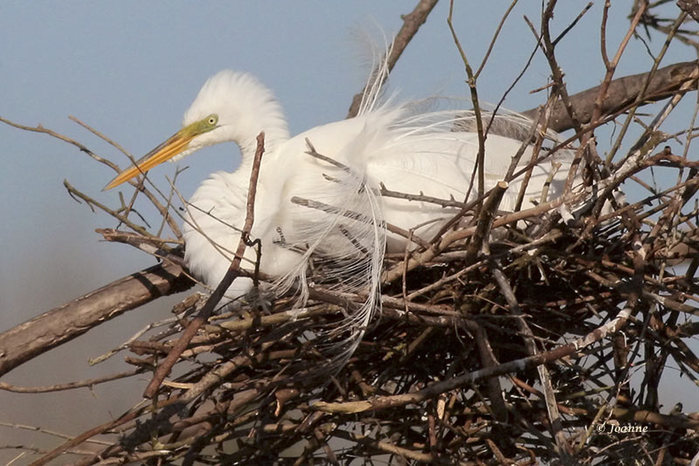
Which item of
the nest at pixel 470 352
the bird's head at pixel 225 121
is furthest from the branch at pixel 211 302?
the bird's head at pixel 225 121

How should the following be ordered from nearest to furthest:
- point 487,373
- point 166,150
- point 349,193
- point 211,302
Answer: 1. point 211,302
2. point 487,373
3. point 349,193
4. point 166,150

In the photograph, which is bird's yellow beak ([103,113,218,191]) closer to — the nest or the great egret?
the great egret

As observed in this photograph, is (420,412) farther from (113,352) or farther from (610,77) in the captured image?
(610,77)

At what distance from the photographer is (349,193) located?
2.37m

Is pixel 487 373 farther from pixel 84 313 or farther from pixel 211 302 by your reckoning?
pixel 84 313

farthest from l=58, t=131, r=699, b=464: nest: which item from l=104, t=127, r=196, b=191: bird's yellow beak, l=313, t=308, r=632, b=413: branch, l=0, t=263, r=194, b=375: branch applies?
l=104, t=127, r=196, b=191: bird's yellow beak

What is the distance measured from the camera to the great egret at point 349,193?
2367mm

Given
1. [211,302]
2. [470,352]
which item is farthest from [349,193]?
[211,302]

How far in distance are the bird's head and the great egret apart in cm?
7

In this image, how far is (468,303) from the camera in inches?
89.7

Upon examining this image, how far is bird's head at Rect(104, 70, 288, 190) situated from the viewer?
2957mm

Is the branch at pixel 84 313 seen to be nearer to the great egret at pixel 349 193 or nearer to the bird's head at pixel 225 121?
the great egret at pixel 349 193

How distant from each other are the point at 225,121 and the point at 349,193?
0.75 metres

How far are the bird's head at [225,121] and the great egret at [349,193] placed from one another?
0.07 metres
